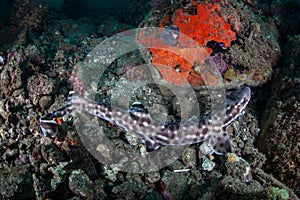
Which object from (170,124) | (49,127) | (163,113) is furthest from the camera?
(163,113)

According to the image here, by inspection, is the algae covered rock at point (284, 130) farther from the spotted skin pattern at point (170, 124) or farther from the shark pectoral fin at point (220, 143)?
the shark pectoral fin at point (220, 143)

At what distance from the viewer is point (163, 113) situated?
24.0 ft

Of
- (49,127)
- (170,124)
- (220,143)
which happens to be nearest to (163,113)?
(170,124)

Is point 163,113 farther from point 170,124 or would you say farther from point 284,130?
point 284,130

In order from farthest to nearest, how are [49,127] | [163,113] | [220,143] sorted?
[163,113], [49,127], [220,143]

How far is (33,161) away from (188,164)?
387 centimetres

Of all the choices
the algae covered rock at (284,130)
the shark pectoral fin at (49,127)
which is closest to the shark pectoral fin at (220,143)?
the algae covered rock at (284,130)

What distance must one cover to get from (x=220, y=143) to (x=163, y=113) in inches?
70.8

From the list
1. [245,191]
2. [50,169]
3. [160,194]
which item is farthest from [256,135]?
[50,169]

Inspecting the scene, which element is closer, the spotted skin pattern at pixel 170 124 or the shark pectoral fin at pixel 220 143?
the spotted skin pattern at pixel 170 124

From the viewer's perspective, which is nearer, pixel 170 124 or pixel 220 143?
pixel 170 124

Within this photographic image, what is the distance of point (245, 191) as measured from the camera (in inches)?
194

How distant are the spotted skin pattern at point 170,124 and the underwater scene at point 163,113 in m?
0.02

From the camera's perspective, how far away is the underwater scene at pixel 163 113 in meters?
5.81
